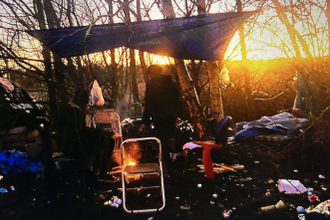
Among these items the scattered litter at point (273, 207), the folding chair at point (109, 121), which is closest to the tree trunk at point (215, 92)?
the folding chair at point (109, 121)

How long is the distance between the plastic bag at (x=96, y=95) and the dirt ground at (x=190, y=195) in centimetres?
142

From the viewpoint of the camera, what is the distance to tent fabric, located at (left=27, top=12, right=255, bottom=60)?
3.66 m

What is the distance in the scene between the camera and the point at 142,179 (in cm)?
404

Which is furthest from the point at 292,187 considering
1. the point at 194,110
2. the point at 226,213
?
the point at 194,110

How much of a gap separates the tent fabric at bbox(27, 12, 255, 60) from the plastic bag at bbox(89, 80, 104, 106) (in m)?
0.60

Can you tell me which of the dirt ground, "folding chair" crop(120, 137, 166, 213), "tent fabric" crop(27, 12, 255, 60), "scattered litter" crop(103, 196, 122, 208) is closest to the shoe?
the dirt ground

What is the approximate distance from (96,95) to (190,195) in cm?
233

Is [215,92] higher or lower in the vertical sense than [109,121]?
higher

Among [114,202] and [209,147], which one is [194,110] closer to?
[209,147]

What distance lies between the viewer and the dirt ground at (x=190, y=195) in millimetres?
2986

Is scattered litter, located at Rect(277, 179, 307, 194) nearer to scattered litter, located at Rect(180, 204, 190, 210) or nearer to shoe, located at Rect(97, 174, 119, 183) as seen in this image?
scattered litter, located at Rect(180, 204, 190, 210)

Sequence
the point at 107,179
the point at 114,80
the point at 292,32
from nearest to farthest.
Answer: the point at 107,179 → the point at 292,32 → the point at 114,80

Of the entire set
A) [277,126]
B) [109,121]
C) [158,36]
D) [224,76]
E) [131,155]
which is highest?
[158,36]

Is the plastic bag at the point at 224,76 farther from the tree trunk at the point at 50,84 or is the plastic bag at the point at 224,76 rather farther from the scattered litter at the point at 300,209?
the tree trunk at the point at 50,84
